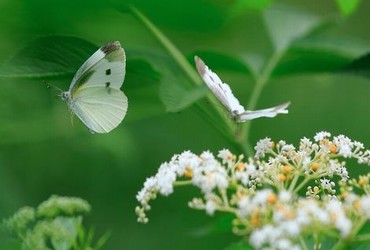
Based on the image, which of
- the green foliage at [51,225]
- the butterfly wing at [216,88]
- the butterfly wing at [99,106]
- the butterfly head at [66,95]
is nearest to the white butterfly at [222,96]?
the butterfly wing at [216,88]

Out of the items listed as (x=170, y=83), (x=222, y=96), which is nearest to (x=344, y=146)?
(x=222, y=96)

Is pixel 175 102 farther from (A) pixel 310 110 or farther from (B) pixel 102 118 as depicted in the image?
(A) pixel 310 110

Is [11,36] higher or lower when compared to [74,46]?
higher

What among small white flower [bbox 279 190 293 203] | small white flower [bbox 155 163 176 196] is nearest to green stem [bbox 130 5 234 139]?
small white flower [bbox 155 163 176 196]

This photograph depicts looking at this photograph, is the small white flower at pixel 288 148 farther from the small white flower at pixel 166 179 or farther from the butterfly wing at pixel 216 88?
the small white flower at pixel 166 179

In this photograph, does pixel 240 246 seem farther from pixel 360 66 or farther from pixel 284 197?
pixel 360 66

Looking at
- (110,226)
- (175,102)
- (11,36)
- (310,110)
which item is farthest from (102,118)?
(310,110)

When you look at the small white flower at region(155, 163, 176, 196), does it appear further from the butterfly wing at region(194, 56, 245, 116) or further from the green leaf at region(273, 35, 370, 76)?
the green leaf at region(273, 35, 370, 76)
